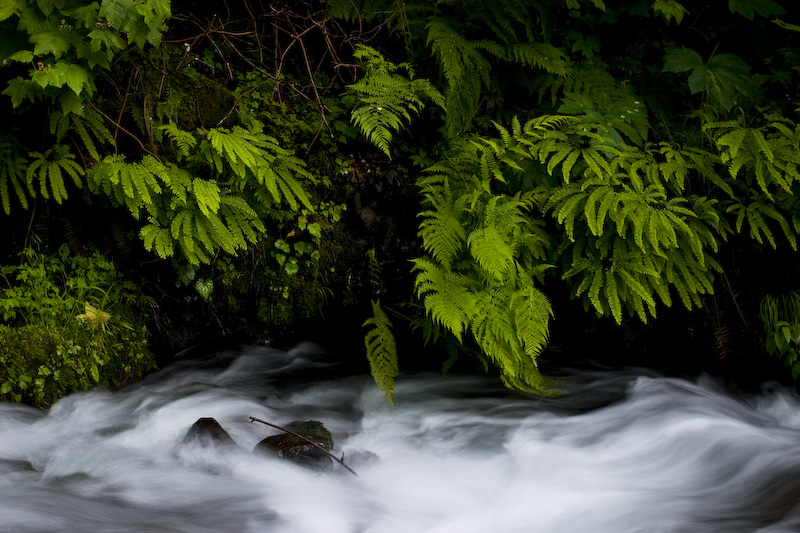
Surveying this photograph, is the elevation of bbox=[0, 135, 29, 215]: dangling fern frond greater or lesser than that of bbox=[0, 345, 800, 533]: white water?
greater

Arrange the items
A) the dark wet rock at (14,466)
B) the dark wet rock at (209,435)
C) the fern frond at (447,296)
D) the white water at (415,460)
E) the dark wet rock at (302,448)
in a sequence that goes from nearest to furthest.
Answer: the white water at (415,460) < the dark wet rock at (14,466) < the dark wet rock at (302,448) < the dark wet rock at (209,435) < the fern frond at (447,296)

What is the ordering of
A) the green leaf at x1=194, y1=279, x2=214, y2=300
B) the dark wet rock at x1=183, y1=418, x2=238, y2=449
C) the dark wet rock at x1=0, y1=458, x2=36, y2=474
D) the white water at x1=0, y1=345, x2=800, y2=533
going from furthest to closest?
the green leaf at x1=194, y1=279, x2=214, y2=300, the dark wet rock at x1=183, y1=418, x2=238, y2=449, the dark wet rock at x1=0, y1=458, x2=36, y2=474, the white water at x1=0, y1=345, x2=800, y2=533

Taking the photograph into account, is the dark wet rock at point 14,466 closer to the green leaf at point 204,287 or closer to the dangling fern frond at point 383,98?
the green leaf at point 204,287

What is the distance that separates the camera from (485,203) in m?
4.23

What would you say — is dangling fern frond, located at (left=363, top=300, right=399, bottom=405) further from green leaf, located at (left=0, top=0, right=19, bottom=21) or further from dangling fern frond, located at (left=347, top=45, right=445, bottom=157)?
green leaf, located at (left=0, top=0, right=19, bottom=21)

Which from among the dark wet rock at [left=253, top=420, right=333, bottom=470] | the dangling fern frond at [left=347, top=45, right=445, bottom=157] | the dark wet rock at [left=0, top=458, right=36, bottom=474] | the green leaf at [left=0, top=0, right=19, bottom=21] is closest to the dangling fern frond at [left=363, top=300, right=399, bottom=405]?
the dark wet rock at [left=253, top=420, right=333, bottom=470]

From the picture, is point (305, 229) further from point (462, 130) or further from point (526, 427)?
point (526, 427)

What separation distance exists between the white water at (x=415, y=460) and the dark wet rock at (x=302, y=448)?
5 centimetres

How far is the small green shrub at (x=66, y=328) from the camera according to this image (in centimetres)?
376

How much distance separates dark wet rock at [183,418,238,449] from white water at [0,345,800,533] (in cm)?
5

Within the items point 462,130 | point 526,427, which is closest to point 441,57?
point 462,130

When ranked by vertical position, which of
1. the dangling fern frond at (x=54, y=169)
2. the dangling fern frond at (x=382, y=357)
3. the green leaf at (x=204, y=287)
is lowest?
the dangling fern frond at (x=382, y=357)

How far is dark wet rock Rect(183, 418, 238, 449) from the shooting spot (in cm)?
346

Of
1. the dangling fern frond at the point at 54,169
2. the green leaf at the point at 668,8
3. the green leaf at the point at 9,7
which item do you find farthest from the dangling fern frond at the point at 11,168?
the green leaf at the point at 668,8
